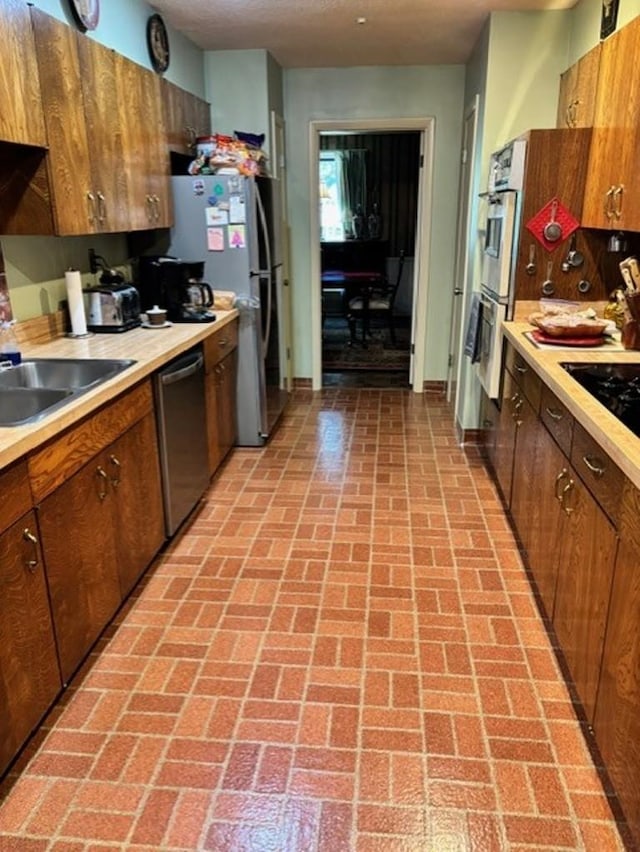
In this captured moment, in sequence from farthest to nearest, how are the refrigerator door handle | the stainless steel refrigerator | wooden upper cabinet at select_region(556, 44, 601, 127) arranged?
1. the refrigerator door handle
2. the stainless steel refrigerator
3. wooden upper cabinet at select_region(556, 44, 601, 127)

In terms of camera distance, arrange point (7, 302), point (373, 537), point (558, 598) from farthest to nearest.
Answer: point (373, 537) < point (7, 302) < point (558, 598)

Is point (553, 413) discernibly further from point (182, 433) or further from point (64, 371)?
point (64, 371)

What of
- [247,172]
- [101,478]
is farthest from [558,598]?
[247,172]

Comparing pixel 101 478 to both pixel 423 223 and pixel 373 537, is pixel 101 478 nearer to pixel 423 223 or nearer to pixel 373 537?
pixel 373 537

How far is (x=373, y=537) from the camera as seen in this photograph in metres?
3.04

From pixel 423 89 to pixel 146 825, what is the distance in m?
4.92

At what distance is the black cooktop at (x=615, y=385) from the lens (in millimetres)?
1852

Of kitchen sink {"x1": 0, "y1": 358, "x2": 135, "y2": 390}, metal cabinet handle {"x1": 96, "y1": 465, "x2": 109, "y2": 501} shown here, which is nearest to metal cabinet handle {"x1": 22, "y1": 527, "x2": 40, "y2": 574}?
metal cabinet handle {"x1": 96, "y1": 465, "x2": 109, "y2": 501}

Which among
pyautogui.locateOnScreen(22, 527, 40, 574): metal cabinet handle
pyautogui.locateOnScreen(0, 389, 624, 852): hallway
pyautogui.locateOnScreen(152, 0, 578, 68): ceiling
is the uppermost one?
pyautogui.locateOnScreen(152, 0, 578, 68): ceiling

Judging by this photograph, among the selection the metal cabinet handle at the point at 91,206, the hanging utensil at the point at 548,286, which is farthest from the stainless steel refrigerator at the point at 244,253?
the hanging utensil at the point at 548,286

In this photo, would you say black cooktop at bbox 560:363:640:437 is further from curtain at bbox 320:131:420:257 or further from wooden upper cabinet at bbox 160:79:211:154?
curtain at bbox 320:131:420:257

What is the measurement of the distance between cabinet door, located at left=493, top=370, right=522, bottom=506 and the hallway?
212 mm

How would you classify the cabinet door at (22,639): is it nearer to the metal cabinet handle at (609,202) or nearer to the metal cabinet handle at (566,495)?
the metal cabinet handle at (566,495)

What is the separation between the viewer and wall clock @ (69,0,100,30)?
2.72m
